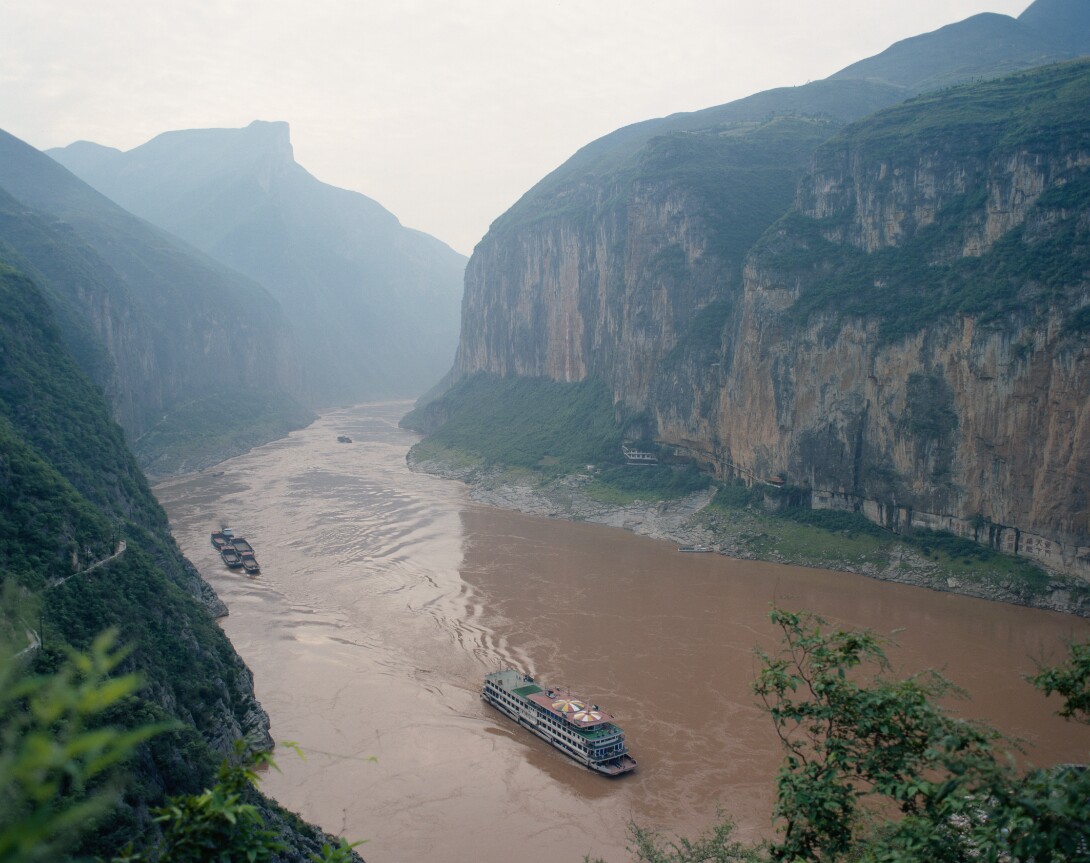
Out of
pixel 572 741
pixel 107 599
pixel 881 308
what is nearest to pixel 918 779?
pixel 572 741

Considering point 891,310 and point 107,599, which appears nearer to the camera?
point 107,599

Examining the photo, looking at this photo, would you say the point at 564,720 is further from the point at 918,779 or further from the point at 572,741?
the point at 918,779

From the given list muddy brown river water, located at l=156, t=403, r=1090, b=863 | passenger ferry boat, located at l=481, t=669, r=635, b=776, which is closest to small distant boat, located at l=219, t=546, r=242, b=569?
muddy brown river water, located at l=156, t=403, r=1090, b=863

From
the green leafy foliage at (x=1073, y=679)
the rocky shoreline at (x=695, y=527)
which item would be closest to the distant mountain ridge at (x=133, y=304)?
the rocky shoreline at (x=695, y=527)

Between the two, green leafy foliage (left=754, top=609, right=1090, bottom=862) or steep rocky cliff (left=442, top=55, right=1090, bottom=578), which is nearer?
green leafy foliage (left=754, top=609, right=1090, bottom=862)

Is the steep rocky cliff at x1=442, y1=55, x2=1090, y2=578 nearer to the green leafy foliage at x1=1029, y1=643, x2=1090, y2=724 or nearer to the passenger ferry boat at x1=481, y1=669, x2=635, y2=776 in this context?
the passenger ferry boat at x1=481, y1=669, x2=635, y2=776

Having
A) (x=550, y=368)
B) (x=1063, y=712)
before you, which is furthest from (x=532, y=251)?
(x=1063, y=712)

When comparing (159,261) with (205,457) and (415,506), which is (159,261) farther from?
(415,506)
